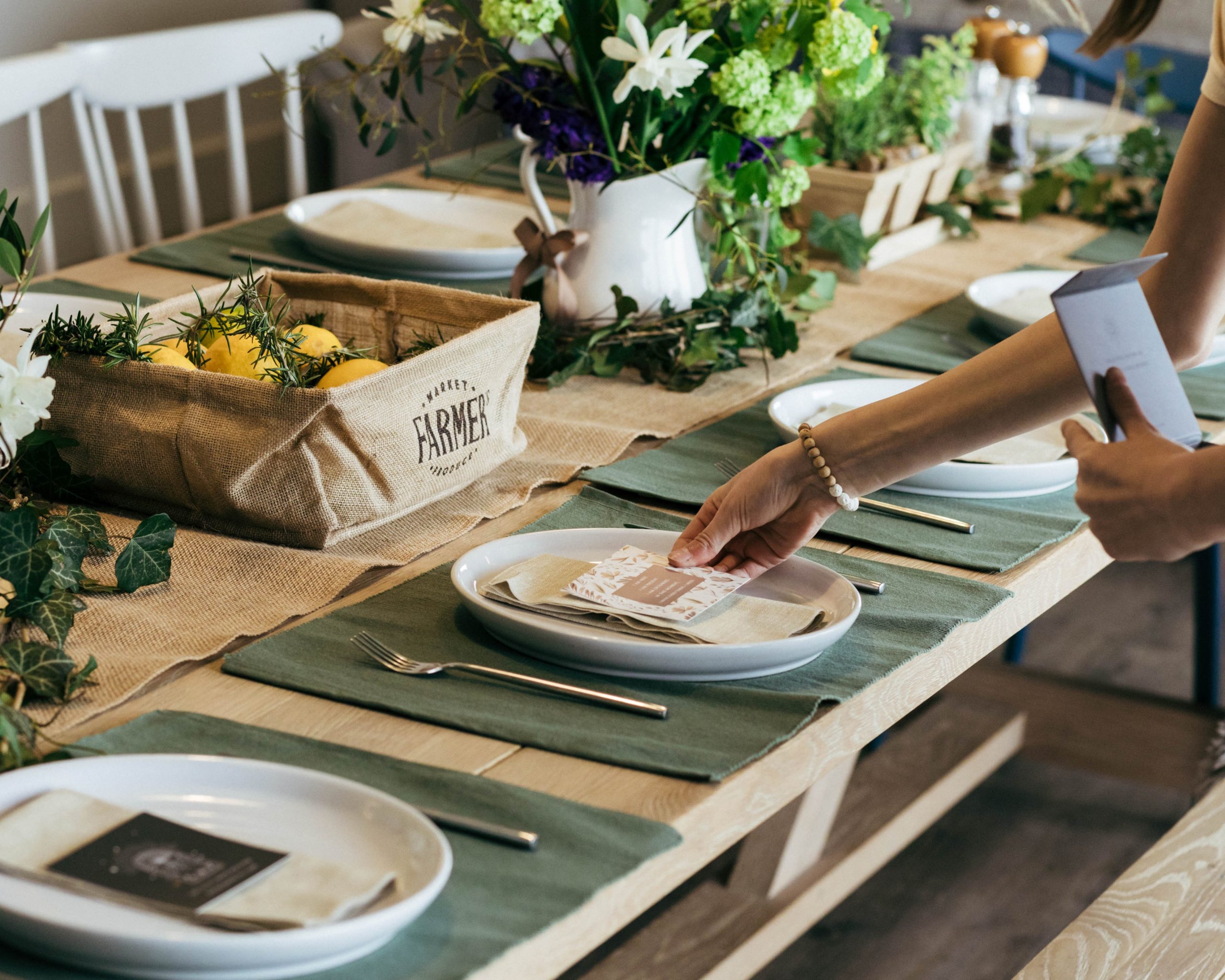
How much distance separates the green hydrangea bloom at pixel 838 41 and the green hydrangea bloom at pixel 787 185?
0.13m

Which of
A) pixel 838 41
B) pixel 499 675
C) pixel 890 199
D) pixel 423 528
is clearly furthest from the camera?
pixel 890 199

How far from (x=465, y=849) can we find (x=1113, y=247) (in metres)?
1.65

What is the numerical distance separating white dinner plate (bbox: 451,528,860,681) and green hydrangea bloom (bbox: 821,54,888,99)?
68 centimetres

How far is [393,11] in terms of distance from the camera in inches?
56.8

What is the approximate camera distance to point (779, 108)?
4.55ft

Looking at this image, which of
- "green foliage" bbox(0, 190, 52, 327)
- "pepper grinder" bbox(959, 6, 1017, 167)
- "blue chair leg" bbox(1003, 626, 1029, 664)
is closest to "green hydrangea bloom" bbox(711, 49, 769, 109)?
"green foliage" bbox(0, 190, 52, 327)

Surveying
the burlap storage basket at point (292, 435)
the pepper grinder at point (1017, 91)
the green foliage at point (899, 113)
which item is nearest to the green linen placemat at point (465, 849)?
the burlap storage basket at point (292, 435)

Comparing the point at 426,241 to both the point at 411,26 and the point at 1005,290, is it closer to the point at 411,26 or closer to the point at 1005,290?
the point at 411,26

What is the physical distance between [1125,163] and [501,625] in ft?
5.73

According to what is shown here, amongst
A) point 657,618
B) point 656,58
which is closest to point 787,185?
point 656,58

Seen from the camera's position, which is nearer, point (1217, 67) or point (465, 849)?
point (465, 849)

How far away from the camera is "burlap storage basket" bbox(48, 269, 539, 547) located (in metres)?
1.00

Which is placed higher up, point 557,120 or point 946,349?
point 557,120

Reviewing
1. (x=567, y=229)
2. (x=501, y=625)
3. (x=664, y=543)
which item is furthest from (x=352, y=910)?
(x=567, y=229)
